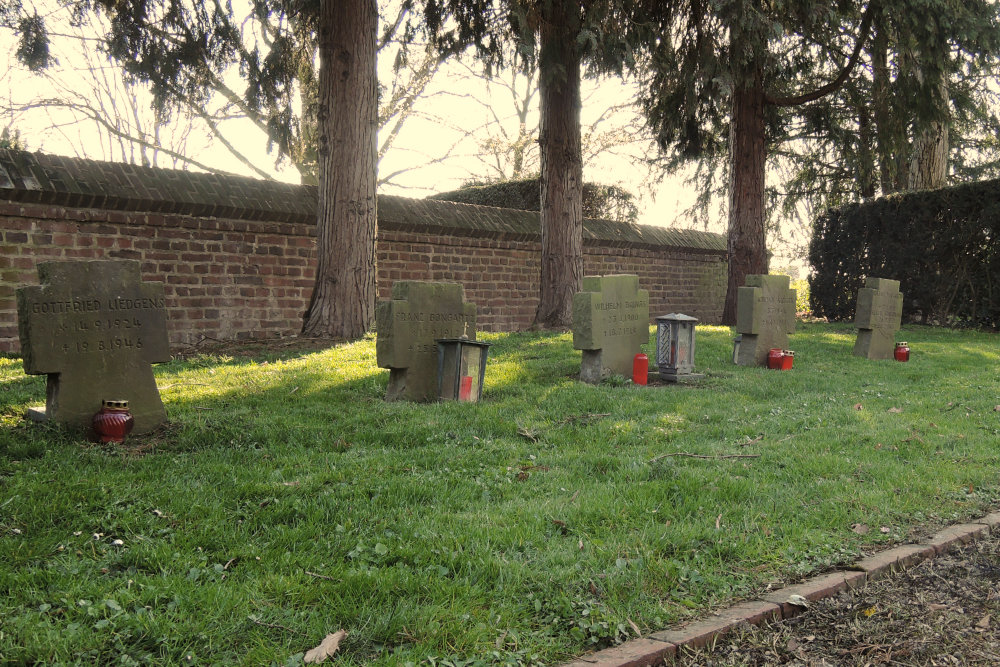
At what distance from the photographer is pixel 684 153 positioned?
1706 cm

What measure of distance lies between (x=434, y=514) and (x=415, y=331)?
3.41 m

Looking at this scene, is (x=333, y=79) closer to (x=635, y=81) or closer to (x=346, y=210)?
(x=346, y=210)

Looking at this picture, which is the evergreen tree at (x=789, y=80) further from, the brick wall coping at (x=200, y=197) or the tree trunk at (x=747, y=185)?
the brick wall coping at (x=200, y=197)

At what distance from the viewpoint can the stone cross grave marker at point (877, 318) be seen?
11219mm

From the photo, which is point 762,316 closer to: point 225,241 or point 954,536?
point 954,536

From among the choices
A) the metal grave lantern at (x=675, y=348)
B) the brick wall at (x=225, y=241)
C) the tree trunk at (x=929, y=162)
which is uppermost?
the tree trunk at (x=929, y=162)

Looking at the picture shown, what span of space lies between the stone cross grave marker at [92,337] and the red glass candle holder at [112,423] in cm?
18

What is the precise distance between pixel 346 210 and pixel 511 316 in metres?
5.27

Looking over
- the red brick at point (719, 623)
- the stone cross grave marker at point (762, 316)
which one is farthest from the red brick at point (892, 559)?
the stone cross grave marker at point (762, 316)

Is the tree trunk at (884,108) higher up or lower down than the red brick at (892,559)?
higher up

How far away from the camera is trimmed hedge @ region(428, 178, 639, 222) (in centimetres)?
1727

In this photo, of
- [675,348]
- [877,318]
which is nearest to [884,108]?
[877,318]

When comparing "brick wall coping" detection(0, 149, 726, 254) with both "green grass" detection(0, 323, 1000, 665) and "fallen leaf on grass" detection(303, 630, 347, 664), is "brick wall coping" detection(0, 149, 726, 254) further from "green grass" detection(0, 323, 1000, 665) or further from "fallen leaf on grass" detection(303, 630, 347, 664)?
"fallen leaf on grass" detection(303, 630, 347, 664)

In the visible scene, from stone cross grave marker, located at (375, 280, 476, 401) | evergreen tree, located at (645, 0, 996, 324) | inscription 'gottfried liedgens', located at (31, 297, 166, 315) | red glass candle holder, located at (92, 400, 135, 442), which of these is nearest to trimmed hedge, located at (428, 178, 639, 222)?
evergreen tree, located at (645, 0, 996, 324)
